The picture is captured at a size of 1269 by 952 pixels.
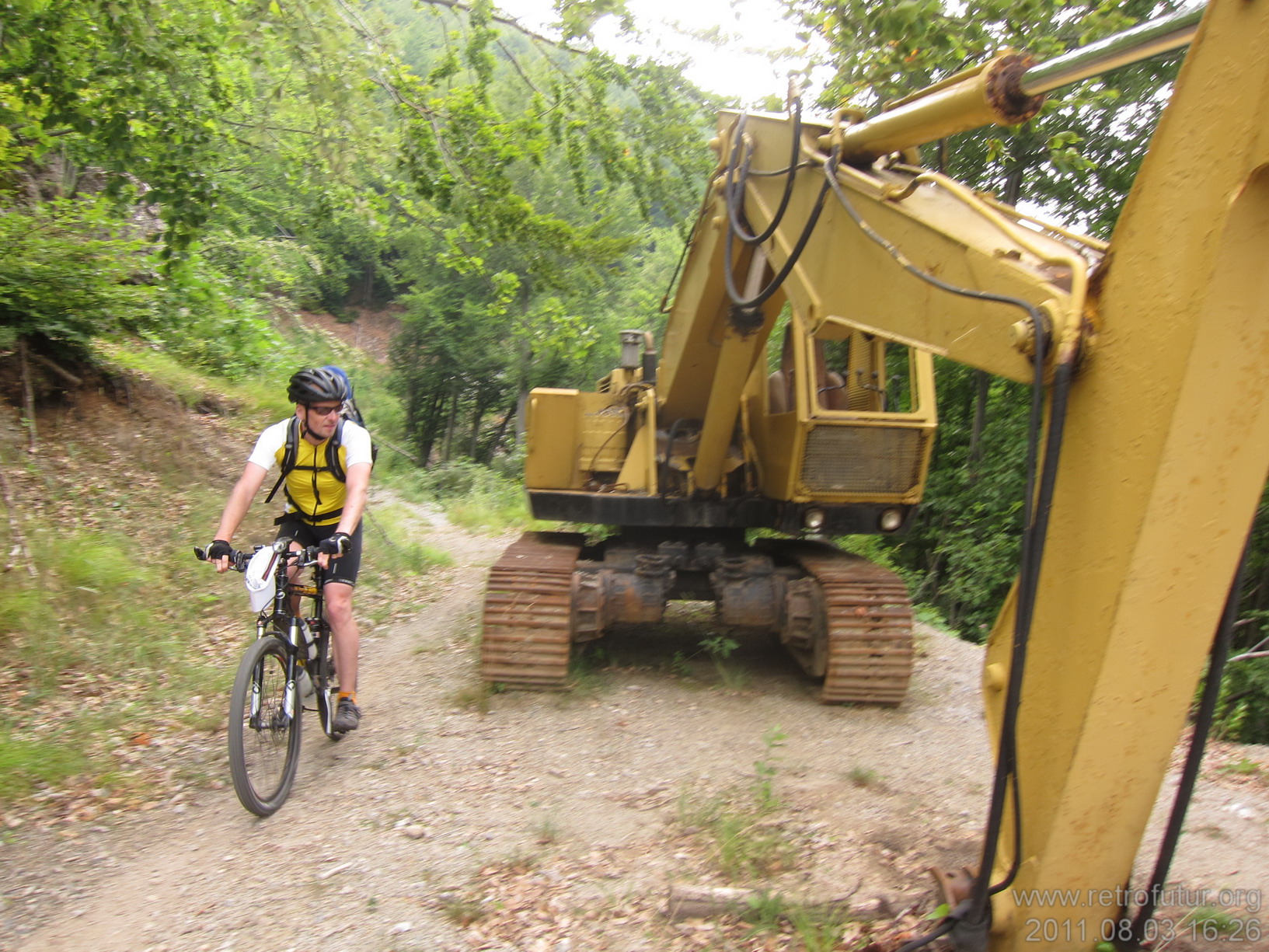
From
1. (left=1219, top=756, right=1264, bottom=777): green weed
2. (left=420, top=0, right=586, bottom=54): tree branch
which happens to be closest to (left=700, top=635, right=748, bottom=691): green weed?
(left=1219, top=756, right=1264, bottom=777): green weed

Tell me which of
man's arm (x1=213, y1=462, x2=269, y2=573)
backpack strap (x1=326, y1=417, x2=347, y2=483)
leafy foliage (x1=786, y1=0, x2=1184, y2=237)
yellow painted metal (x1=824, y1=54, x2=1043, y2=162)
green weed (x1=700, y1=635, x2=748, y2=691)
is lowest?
green weed (x1=700, y1=635, x2=748, y2=691)

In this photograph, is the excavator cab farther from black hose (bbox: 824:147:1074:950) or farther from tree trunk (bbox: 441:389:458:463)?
tree trunk (bbox: 441:389:458:463)

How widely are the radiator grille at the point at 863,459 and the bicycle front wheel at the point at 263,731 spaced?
3.13 m

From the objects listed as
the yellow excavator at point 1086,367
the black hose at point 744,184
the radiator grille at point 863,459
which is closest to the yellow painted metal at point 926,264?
the yellow excavator at point 1086,367

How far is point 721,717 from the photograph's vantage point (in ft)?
17.7

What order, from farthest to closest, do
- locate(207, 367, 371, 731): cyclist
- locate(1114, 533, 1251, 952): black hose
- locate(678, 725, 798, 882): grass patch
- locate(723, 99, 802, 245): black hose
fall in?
locate(207, 367, 371, 731): cyclist, locate(723, 99, 802, 245): black hose, locate(678, 725, 798, 882): grass patch, locate(1114, 533, 1251, 952): black hose

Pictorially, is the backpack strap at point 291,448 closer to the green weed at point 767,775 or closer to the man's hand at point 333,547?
the man's hand at point 333,547

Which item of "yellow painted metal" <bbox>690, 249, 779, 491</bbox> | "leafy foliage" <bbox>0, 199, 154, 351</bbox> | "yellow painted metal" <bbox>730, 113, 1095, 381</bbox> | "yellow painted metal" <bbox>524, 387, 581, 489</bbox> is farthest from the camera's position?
"leafy foliage" <bbox>0, 199, 154, 351</bbox>

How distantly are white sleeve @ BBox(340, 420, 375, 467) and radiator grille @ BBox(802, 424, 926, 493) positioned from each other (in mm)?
2543

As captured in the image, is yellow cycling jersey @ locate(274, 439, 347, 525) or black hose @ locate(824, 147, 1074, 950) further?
yellow cycling jersey @ locate(274, 439, 347, 525)

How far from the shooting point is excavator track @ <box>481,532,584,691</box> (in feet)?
18.3

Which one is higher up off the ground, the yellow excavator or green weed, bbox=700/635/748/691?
the yellow excavator

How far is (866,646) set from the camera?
5.53m

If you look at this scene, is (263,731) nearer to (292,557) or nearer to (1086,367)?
(292,557)
